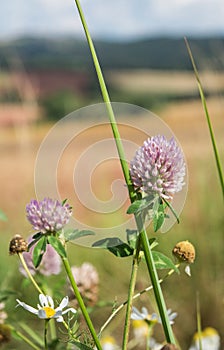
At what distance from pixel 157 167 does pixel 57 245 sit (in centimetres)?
11

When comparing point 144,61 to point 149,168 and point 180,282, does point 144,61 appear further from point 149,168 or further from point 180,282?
point 149,168

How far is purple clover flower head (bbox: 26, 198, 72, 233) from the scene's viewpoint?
583 millimetres

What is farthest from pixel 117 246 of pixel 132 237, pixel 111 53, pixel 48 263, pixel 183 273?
pixel 111 53

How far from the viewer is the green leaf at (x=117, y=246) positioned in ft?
1.99

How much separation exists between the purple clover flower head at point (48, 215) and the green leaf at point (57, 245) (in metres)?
0.01

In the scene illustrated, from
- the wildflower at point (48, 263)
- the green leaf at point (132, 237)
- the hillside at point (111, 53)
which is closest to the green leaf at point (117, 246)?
the green leaf at point (132, 237)

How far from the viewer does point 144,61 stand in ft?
50.2

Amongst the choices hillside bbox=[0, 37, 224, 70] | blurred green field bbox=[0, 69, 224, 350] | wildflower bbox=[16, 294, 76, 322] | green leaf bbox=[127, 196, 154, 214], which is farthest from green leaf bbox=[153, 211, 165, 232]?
hillside bbox=[0, 37, 224, 70]

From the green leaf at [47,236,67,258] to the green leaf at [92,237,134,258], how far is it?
0.04 metres

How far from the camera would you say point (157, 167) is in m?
0.57

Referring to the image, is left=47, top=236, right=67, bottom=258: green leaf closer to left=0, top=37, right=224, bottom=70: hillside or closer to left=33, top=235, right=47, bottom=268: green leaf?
left=33, top=235, right=47, bottom=268: green leaf

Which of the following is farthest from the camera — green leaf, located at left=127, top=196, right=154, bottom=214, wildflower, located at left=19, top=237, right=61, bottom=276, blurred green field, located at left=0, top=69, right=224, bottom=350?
blurred green field, located at left=0, top=69, right=224, bottom=350

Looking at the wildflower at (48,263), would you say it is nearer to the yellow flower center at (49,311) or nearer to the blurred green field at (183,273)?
the yellow flower center at (49,311)

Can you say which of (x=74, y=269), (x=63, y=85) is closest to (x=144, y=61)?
(x=63, y=85)
